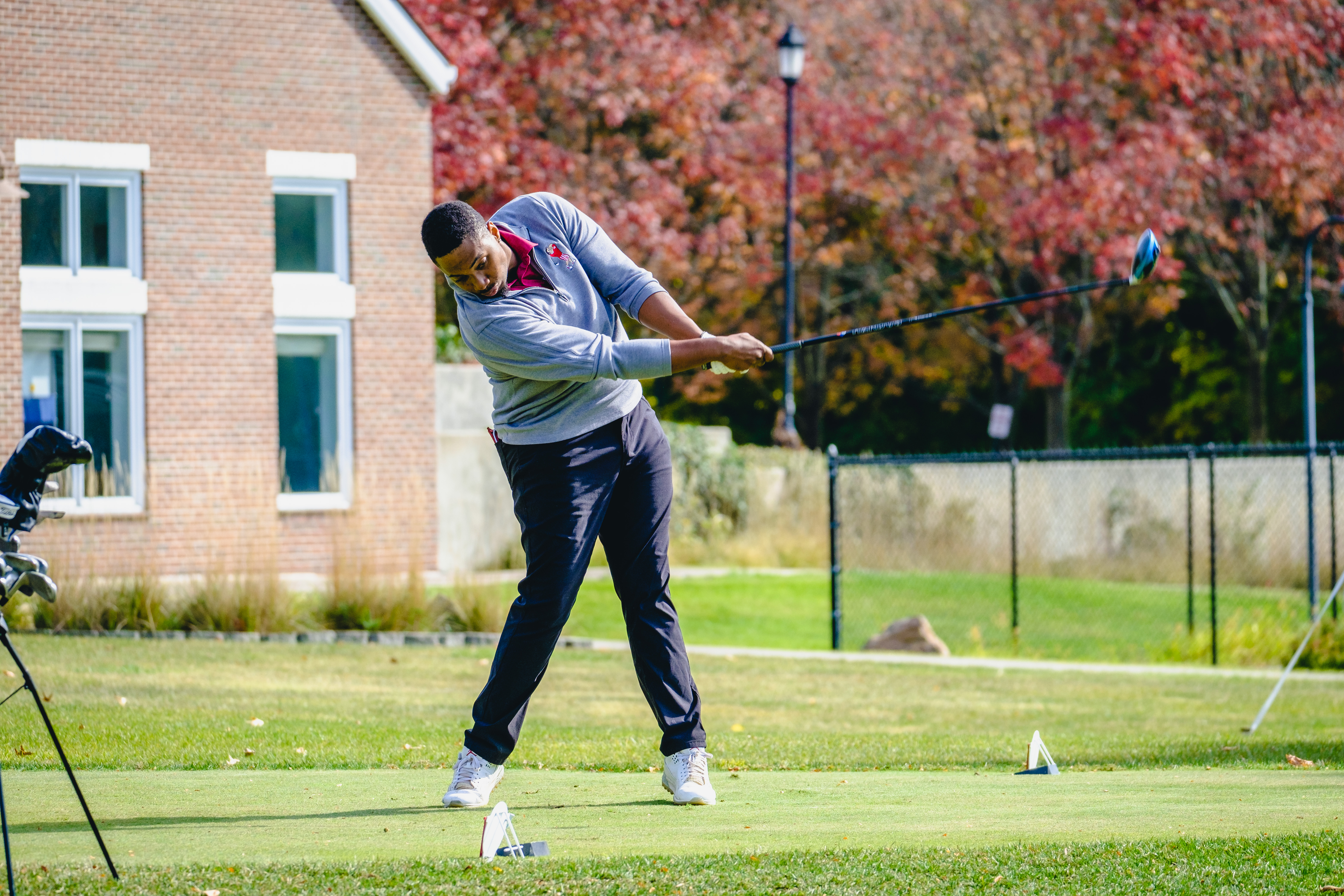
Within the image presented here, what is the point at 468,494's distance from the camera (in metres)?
20.0

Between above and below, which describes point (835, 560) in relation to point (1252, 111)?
below

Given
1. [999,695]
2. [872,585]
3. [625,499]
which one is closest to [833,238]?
[872,585]

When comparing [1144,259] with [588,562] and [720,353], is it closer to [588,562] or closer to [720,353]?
[720,353]

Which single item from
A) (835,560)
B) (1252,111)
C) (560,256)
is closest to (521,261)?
(560,256)

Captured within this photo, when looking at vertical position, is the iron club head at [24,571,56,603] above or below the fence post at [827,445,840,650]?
above

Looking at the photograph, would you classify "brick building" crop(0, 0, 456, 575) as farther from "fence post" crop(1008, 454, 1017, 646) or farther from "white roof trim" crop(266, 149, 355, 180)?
"fence post" crop(1008, 454, 1017, 646)

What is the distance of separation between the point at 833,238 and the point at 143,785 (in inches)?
1049

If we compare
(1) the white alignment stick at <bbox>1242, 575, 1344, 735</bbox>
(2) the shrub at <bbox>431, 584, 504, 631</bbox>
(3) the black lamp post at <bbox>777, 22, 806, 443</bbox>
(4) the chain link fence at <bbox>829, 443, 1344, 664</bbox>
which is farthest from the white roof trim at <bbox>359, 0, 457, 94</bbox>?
(1) the white alignment stick at <bbox>1242, 575, 1344, 735</bbox>

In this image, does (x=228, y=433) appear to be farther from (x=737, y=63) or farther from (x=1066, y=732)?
(x=737, y=63)

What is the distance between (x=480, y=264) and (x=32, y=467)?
4.99 ft

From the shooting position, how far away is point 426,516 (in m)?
17.6

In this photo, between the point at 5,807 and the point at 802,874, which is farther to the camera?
the point at 802,874

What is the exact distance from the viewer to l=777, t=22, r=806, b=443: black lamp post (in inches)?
857

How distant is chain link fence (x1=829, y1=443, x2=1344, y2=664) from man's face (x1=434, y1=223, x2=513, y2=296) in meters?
11.4
